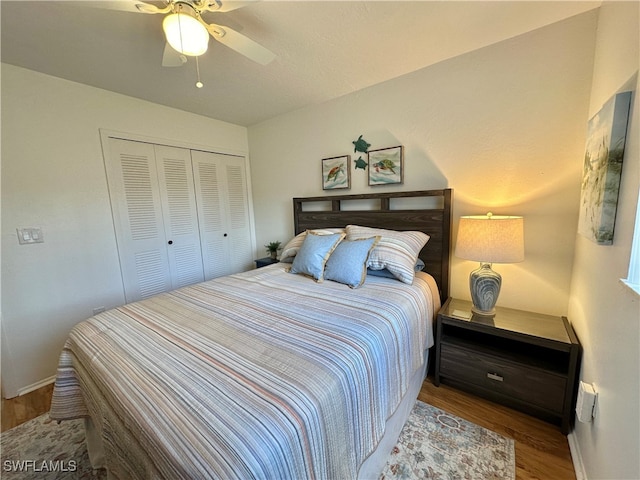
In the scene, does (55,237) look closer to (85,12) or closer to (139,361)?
(85,12)

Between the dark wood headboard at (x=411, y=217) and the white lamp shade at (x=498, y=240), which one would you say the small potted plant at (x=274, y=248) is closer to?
the dark wood headboard at (x=411, y=217)

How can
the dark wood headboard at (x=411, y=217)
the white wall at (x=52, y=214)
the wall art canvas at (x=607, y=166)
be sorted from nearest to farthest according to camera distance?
the wall art canvas at (x=607, y=166), the white wall at (x=52, y=214), the dark wood headboard at (x=411, y=217)

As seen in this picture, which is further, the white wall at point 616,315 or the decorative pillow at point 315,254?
the decorative pillow at point 315,254

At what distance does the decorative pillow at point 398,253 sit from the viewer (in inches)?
70.9

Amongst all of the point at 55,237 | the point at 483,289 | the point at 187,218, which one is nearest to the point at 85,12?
the point at 55,237

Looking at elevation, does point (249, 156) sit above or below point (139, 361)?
above

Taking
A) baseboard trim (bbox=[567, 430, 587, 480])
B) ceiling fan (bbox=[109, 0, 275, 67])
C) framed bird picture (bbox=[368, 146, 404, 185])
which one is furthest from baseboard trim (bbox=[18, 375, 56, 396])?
baseboard trim (bbox=[567, 430, 587, 480])

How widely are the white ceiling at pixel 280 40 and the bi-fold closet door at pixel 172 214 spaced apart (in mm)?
690

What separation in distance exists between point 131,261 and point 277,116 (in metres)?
2.25

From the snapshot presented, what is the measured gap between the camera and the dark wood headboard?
2.05 metres

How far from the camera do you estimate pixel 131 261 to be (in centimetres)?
253

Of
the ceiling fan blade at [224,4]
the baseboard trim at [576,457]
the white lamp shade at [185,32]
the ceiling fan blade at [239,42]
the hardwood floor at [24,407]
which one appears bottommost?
the hardwood floor at [24,407]

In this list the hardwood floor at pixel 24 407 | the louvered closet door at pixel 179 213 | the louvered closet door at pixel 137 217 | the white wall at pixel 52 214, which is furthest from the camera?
the louvered closet door at pixel 179 213

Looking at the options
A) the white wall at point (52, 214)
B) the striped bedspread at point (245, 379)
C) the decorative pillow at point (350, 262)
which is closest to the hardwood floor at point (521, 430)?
the striped bedspread at point (245, 379)
